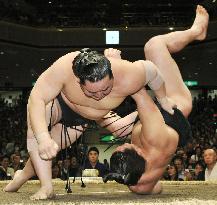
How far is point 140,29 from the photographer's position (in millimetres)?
12188

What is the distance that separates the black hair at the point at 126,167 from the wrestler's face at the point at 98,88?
12.7 inches

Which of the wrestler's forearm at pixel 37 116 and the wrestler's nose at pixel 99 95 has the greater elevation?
the wrestler's nose at pixel 99 95

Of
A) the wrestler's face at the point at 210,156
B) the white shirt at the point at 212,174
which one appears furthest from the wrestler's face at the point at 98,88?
the white shirt at the point at 212,174

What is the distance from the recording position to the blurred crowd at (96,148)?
462 centimetres

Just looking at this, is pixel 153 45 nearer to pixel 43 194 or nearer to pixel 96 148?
pixel 43 194

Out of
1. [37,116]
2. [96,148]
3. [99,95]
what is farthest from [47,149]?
[96,148]

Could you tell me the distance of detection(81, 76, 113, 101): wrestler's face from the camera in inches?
64.0

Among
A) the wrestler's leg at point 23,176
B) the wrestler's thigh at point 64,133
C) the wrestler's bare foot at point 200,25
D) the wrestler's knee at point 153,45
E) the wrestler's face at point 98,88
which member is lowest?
the wrestler's leg at point 23,176

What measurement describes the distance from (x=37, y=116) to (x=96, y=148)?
2.95 metres

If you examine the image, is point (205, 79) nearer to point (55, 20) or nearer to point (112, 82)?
point (55, 20)

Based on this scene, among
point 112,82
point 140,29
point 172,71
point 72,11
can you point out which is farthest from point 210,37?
point 112,82

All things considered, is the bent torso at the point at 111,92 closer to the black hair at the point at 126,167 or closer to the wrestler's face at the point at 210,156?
the black hair at the point at 126,167

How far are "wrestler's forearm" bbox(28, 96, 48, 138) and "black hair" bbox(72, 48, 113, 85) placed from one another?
0.17 meters

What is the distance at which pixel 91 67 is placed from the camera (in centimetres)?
163
